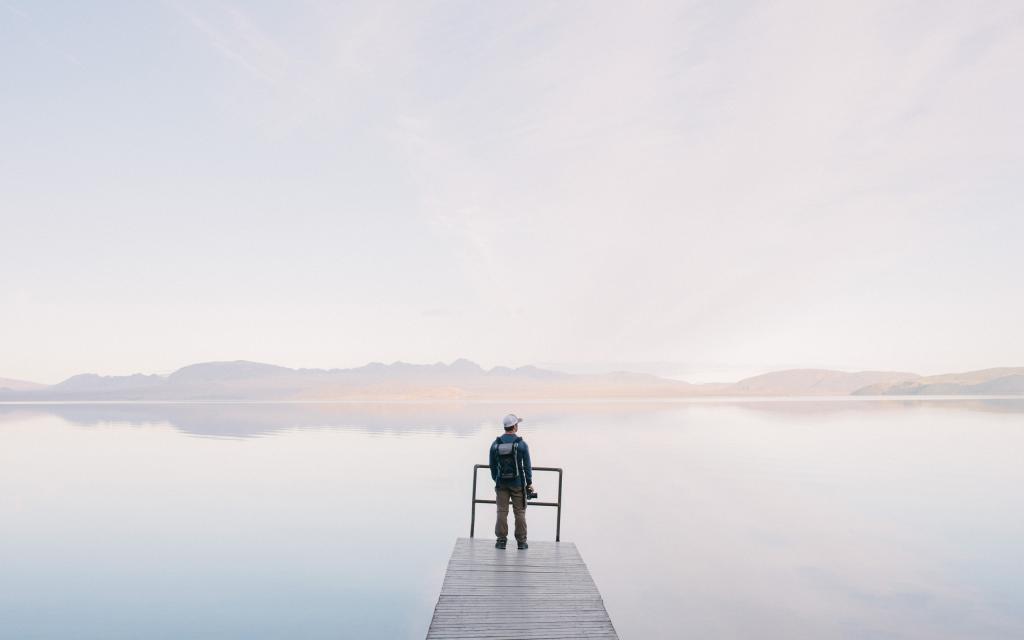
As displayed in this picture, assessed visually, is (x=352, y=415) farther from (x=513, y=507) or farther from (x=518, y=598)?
(x=518, y=598)

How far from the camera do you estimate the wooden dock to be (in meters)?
8.05

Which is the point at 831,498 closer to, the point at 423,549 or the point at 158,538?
the point at 423,549

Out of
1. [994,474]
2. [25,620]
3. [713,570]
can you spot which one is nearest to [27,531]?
[25,620]

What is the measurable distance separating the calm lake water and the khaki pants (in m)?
2.66

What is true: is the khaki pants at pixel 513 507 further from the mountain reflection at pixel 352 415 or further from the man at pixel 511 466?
the mountain reflection at pixel 352 415

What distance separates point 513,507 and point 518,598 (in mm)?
2427

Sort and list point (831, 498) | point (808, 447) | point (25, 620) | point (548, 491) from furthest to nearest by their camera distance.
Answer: point (808, 447) → point (548, 491) → point (831, 498) → point (25, 620)

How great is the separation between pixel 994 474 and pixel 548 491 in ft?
64.3

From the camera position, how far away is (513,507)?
11.5m

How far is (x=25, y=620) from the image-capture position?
12430 mm

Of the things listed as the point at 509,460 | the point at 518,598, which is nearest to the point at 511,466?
the point at 509,460

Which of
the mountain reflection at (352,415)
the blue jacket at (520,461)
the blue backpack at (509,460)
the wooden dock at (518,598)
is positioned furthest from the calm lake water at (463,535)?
the mountain reflection at (352,415)

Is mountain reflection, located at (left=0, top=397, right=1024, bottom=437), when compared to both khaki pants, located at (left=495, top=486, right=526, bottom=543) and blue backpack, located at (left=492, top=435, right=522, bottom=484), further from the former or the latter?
blue backpack, located at (left=492, top=435, right=522, bottom=484)

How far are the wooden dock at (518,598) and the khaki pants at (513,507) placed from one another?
309 mm
